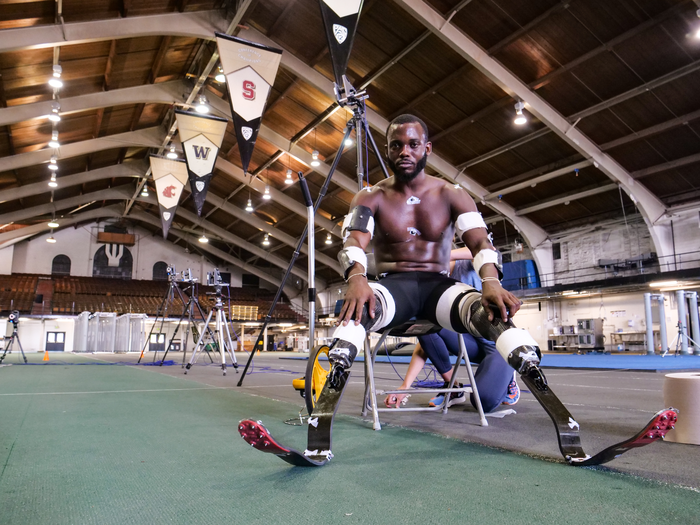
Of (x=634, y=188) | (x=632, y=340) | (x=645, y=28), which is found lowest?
(x=632, y=340)

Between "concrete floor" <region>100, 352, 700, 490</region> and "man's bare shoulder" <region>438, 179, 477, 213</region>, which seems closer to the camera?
"concrete floor" <region>100, 352, 700, 490</region>

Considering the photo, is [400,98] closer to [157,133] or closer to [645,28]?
[645,28]

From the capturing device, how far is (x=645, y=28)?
30.2 feet

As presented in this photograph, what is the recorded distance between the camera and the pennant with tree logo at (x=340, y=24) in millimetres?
4129

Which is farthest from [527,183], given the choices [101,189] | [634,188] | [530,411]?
[101,189]

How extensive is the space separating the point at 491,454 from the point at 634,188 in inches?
580

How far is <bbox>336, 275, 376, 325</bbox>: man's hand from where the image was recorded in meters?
1.42

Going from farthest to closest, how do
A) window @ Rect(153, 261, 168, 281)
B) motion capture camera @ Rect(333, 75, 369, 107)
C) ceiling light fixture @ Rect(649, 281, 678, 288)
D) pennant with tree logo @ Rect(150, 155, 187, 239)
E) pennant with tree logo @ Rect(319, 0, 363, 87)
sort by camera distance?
window @ Rect(153, 261, 168, 281)
ceiling light fixture @ Rect(649, 281, 678, 288)
pennant with tree logo @ Rect(150, 155, 187, 239)
pennant with tree logo @ Rect(319, 0, 363, 87)
motion capture camera @ Rect(333, 75, 369, 107)

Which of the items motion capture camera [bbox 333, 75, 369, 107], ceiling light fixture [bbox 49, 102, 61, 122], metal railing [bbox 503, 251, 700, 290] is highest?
ceiling light fixture [bbox 49, 102, 61, 122]

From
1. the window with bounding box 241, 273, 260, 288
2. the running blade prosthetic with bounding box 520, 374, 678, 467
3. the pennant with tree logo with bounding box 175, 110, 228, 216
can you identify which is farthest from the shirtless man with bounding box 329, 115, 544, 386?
the window with bounding box 241, 273, 260, 288

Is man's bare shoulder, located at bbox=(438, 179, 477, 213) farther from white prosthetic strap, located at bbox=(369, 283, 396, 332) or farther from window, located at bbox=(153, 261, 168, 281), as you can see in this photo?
window, located at bbox=(153, 261, 168, 281)

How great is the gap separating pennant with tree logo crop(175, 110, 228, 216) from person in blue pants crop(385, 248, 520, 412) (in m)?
7.79

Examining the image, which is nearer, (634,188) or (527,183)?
(634,188)

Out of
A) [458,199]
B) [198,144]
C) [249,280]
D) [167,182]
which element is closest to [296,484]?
[458,199]
